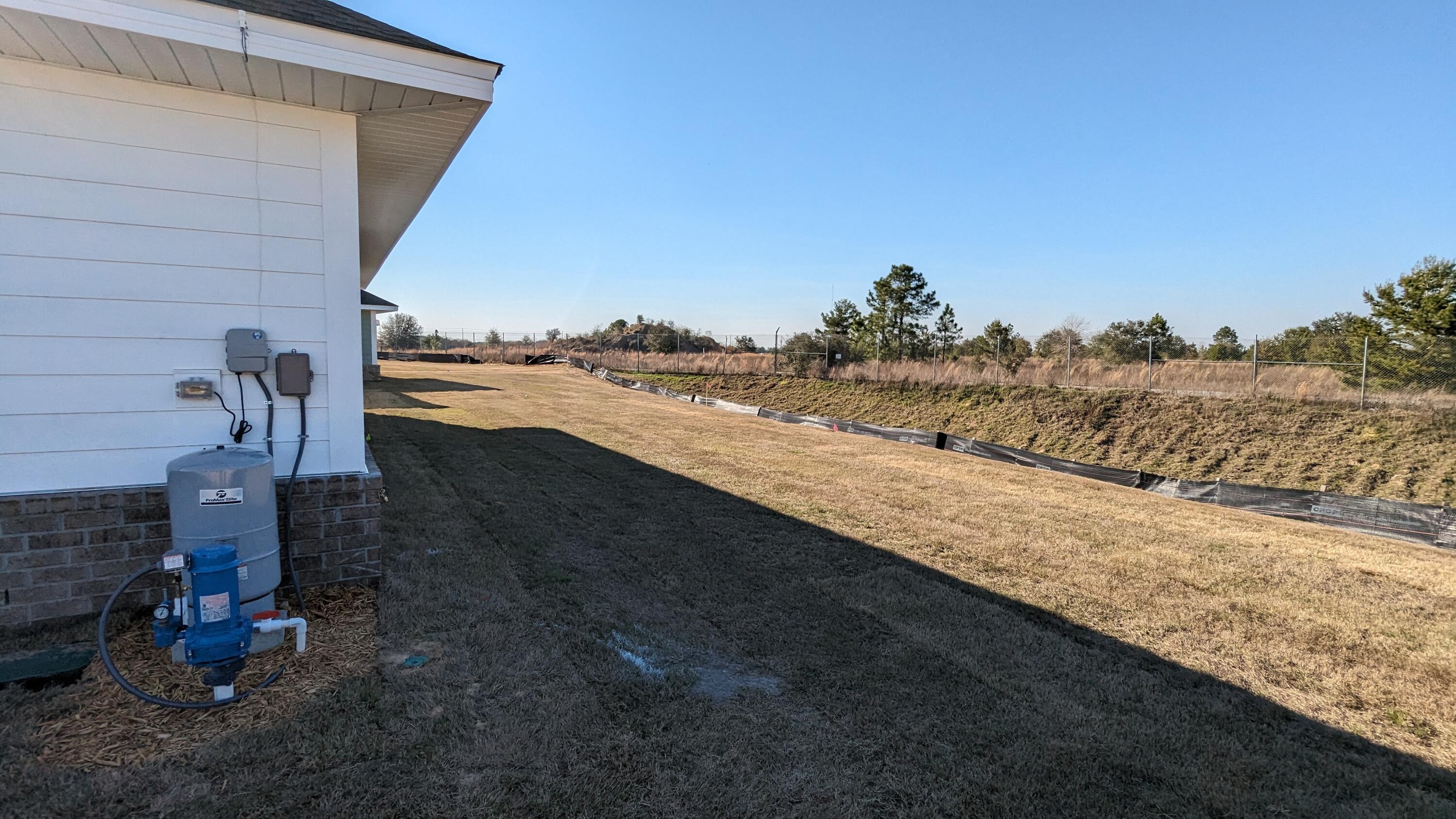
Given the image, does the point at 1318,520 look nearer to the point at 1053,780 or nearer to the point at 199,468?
the point at 1053,780

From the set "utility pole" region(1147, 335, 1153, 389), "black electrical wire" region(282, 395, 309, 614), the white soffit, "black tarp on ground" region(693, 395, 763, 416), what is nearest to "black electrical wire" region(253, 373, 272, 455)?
"black electrical wire" region(282, 395, 309, 614)

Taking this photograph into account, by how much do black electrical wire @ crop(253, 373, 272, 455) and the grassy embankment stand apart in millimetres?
Answer: 14539

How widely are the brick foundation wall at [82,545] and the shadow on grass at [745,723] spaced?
1081mm

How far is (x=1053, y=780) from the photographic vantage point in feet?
8.61

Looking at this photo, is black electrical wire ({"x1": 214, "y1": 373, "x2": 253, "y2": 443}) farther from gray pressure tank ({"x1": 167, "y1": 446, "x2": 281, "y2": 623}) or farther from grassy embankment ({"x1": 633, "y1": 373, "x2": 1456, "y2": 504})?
grassy embankment ({"x1": 633, "y1": 373, "x2": 1456, "y2": 504})

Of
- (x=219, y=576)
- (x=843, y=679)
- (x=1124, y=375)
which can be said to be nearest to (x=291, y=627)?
(x=219, y=576)

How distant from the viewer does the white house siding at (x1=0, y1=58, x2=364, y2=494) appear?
3.37 metres

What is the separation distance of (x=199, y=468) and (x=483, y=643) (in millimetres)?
1650

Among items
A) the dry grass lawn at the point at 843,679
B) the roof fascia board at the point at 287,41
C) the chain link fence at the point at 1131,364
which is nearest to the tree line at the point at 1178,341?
the chain link fence at the point at 1131,364

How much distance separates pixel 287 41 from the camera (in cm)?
335

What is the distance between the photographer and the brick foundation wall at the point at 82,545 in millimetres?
3432

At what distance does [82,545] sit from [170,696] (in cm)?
134

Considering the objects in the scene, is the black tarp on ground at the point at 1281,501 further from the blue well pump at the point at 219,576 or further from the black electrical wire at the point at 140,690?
the black electrical wire at the point at 140,690

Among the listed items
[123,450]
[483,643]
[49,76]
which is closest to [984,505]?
[483,643]
